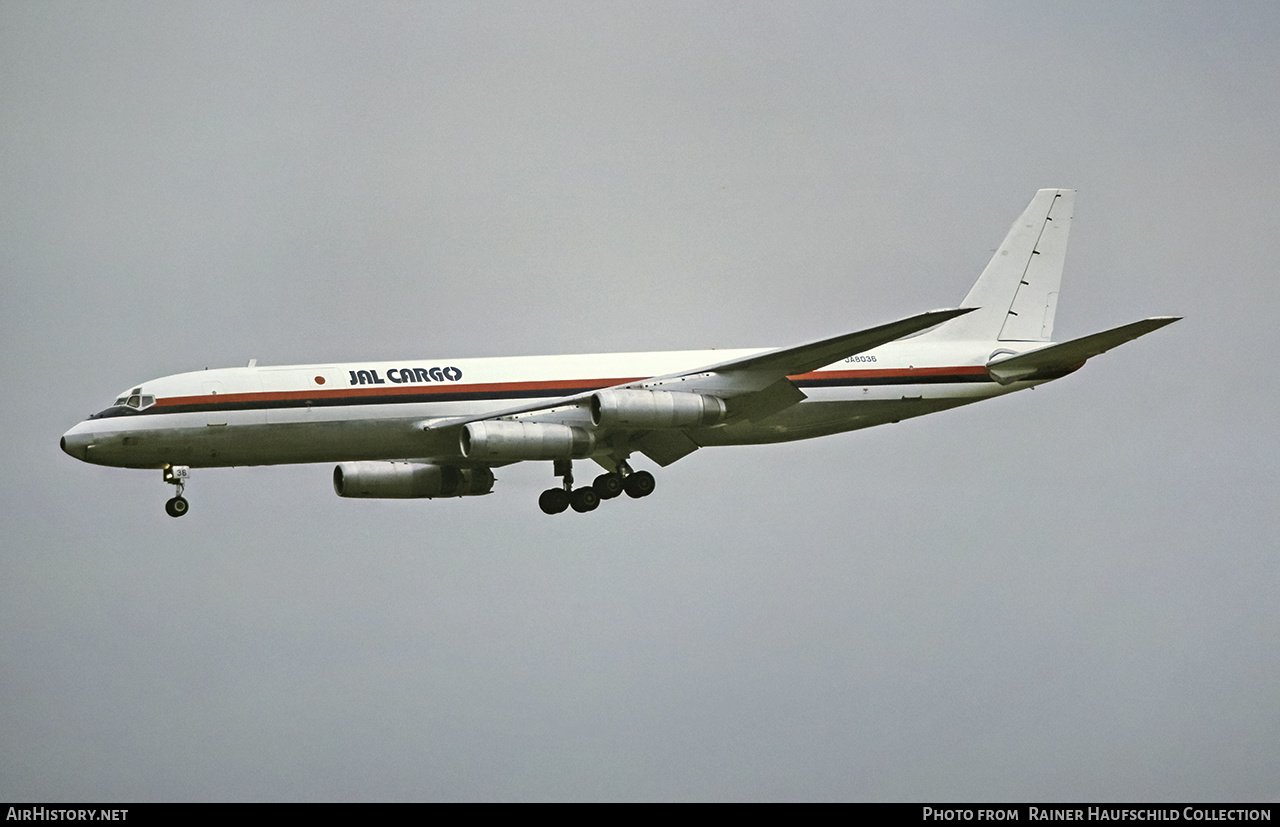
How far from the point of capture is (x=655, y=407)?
127 feet

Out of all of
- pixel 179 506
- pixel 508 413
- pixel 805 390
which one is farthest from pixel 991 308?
pixel 179 506

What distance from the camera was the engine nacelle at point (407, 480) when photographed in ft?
137

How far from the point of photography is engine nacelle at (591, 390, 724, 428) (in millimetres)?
38375

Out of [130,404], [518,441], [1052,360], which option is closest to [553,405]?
[518,441]

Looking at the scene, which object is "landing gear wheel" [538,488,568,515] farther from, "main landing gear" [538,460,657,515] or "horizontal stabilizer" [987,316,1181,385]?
"horizontal stabilizer" [987,316,1181,385]

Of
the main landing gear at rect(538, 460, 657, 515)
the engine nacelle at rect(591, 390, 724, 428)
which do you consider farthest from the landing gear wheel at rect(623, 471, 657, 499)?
the engine nacelle at rect(591, 390, 724, 428)

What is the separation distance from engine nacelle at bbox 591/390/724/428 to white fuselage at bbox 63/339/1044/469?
1.70 metres

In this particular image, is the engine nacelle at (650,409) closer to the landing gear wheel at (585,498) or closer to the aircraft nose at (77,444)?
the landing gear wheel at (585,498)

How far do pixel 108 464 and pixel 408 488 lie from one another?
752 cm

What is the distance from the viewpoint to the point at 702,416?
39.2 meters
